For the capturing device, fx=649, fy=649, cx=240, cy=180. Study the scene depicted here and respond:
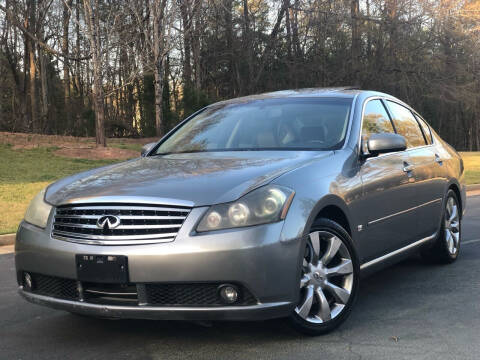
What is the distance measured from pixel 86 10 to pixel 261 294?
20911mm

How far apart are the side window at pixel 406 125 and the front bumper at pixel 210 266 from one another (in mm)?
2413

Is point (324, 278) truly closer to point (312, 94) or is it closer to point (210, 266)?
point (210, 266)

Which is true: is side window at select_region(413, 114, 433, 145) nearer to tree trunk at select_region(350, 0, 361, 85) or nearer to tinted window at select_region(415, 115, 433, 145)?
tinted window at select_region(415, 115, 433, 145)

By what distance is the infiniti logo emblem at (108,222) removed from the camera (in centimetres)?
356

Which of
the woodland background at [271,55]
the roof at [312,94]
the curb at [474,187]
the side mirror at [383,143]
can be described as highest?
the woodland background at [271,55]

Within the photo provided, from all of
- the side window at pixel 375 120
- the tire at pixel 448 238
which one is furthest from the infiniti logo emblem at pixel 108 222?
the tire at pixel 448 238

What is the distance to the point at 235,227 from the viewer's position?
3.48 metres

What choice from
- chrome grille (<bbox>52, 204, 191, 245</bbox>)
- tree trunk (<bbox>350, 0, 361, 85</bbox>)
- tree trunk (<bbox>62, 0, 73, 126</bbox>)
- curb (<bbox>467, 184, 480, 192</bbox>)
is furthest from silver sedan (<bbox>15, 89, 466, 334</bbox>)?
tree trunk (<bbox>350, 0, 361, 85</bbox>)

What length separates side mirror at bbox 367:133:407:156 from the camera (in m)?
4.64

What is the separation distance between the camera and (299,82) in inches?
1439

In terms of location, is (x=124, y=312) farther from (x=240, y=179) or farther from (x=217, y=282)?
(x=240, y=179)

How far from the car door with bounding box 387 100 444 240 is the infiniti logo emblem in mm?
2729

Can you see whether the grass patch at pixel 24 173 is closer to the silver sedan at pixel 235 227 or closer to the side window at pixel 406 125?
the silver sedan at pixel 235 227

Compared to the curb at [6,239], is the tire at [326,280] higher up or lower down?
higher up
